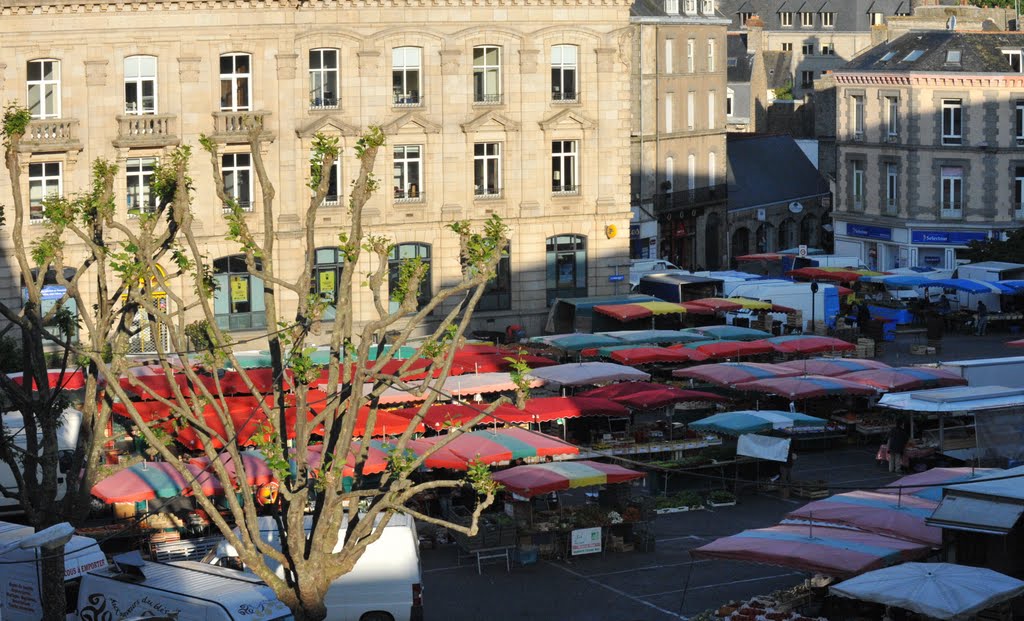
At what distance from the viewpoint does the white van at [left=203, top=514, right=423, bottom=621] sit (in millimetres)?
22344

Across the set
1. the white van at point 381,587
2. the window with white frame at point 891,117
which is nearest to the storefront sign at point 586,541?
the white van at point 381,587

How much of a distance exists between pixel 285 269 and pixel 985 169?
27825 millimetres

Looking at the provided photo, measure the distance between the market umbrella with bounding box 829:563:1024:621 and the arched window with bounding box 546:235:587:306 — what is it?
96.0 ft

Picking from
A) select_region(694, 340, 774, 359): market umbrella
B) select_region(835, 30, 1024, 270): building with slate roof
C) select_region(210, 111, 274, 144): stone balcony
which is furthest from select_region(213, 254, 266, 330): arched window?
select_region(835, 30, 1024, 270): building with slate roof

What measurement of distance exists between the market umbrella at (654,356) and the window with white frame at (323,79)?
42.8ft

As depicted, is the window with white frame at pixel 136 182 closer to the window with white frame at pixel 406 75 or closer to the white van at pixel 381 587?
the window with white frame at pixel 406 75

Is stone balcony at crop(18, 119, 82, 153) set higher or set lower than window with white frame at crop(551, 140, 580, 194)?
higher

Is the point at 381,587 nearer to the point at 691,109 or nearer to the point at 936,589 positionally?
the point at 936,589

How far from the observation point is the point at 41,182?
44406 millimetres

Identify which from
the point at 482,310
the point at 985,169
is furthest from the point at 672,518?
the point at 985,169

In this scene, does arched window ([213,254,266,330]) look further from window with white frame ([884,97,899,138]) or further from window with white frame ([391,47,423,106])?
window with white frame ([884,97,899,138])

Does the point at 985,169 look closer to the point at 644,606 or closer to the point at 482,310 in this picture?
the point at 482,310

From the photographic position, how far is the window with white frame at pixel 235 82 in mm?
45812

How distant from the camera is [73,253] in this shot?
44.2 m
